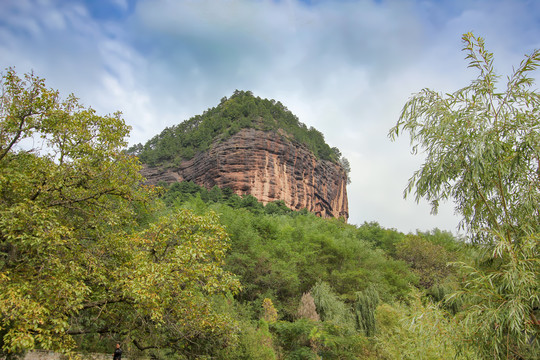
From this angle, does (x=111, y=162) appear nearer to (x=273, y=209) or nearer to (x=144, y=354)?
(x=144, y=354)

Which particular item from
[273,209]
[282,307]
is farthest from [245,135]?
[282,307]

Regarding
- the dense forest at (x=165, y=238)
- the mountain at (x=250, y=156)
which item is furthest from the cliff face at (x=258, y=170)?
the dense forest at (x=165, y=238)

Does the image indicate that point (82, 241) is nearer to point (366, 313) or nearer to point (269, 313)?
point (269, 313)

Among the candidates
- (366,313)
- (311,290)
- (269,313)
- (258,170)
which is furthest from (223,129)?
(366,313)

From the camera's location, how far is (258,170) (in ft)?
186

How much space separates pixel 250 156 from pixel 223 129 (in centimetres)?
913

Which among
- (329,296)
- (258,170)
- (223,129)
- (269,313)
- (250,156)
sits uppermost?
(223,129)

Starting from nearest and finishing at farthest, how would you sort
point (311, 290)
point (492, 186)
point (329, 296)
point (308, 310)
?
point (492, 186), point (308, 310), point (329, 296), point (311, 290)

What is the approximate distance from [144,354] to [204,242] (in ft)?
24.5

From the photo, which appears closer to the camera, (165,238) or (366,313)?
(165,238)

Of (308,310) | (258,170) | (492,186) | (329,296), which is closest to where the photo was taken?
(492,186)

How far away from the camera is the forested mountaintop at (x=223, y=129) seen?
62438 mm

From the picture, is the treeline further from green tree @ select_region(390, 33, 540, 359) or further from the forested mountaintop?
the forested mountaintop

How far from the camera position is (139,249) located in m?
7.85
